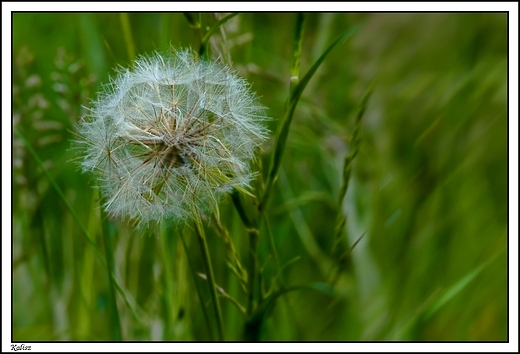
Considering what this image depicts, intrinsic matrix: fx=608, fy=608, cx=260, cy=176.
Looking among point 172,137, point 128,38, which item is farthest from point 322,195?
point 172,137

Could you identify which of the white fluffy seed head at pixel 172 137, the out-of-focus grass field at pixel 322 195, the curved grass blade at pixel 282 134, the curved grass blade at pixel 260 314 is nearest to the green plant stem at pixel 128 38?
the out-of-focus grass field at pixel 322 195

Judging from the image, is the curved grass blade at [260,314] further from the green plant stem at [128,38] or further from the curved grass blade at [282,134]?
the green plant stem at [128,38]

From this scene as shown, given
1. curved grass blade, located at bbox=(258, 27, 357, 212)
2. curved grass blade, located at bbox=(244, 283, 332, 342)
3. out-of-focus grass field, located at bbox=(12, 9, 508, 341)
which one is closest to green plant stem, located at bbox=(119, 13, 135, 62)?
out-of-focus grass field, located at bbox=(12, 9, 508, 341)

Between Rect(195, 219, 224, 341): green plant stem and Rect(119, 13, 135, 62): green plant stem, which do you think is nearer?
Rect(195, 219, 224, 341): green plant stem

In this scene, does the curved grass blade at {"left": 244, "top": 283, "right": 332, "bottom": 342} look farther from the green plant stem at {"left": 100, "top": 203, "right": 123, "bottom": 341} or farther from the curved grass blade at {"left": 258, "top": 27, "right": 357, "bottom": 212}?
the green plant stem at {"left": 100, "top": 203, "right": 123, "bottom": 341}

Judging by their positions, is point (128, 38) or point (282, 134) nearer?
point (282, 134)

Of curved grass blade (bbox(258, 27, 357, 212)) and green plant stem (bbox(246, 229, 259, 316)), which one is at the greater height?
curved grass blade (bbox(258, 27, 357, 212))

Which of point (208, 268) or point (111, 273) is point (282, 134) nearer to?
point (208, 268)
